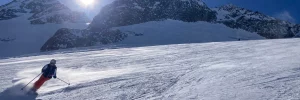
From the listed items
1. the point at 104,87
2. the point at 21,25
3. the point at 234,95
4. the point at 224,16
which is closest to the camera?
the point at 234,95

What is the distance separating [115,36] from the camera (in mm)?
69750

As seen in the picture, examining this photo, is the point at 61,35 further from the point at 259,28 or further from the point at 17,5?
the point at 17,5

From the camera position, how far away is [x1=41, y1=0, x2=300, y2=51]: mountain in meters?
70.1

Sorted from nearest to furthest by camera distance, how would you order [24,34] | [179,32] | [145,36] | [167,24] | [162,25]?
[145,36], [179,32], [162,25], [167,24], [24,34]

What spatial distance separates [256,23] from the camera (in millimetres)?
108500

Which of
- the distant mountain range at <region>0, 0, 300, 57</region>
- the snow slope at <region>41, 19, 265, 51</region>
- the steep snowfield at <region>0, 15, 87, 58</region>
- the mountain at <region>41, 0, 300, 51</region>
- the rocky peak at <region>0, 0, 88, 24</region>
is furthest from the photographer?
the rocky peak at <region>0, 0, 88, 24</region>

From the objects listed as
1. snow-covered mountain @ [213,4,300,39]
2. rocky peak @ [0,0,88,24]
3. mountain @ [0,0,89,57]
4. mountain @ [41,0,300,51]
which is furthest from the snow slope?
rocky peak @ [0,0,88,24]

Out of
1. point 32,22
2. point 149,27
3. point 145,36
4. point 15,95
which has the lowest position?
point 15,95

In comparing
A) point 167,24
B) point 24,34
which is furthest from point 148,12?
point 24,34

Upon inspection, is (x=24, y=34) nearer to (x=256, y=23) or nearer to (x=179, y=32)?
(x=179, y=32)

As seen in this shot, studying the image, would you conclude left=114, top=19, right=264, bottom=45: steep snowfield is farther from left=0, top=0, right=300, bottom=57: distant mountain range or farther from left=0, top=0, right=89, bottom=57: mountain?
left=0, top=0, right=89, bottom=57: mountain

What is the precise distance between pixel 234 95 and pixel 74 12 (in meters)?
142

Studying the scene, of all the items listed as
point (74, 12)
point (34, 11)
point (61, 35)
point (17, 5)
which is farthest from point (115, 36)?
point (17, 5)

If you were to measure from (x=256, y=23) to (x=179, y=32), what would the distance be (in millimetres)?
44345
